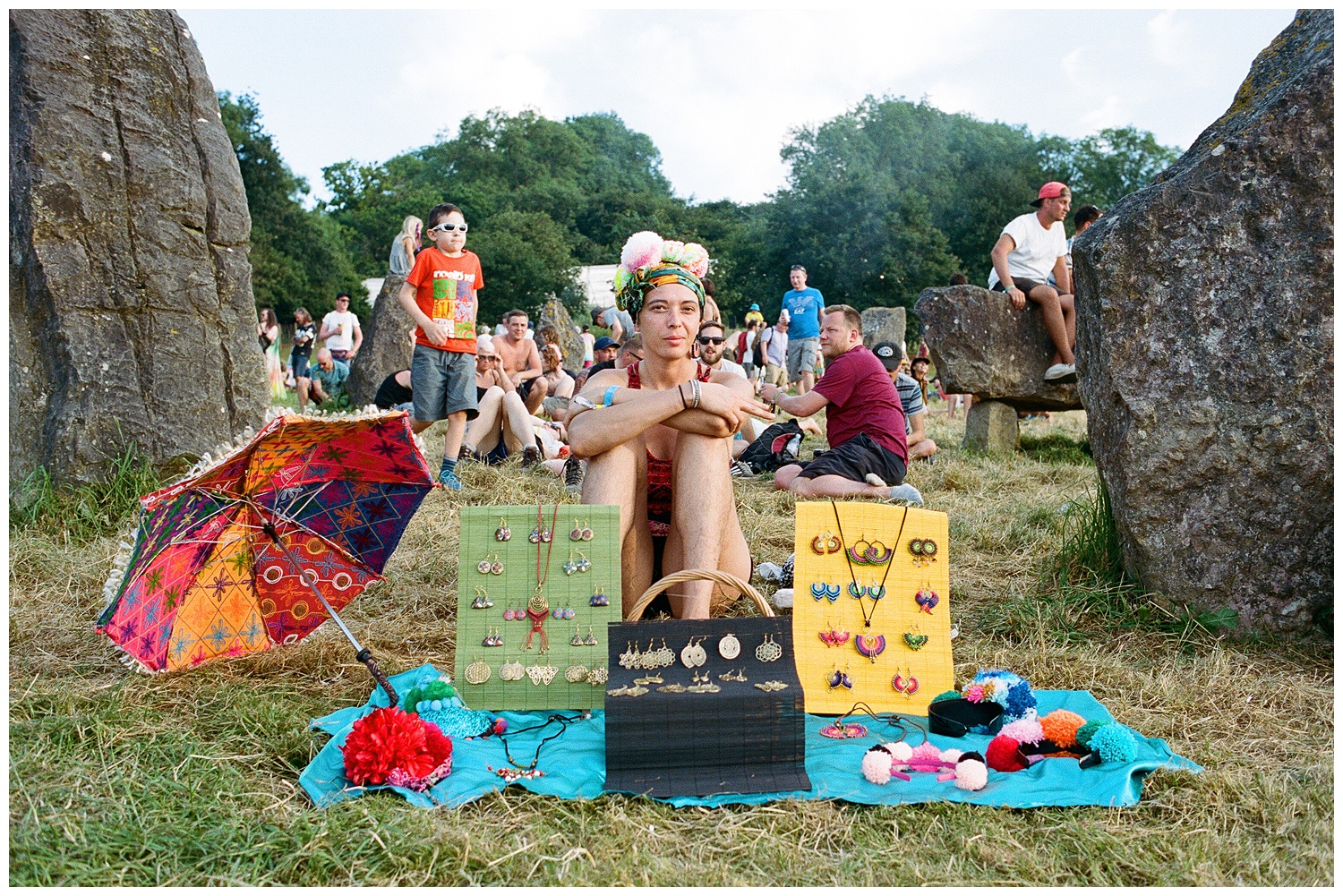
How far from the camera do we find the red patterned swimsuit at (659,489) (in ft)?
11.1

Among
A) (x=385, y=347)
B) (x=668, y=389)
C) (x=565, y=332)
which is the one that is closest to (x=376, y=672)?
(x=668, y=389)

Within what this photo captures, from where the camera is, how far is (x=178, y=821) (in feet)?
7.04

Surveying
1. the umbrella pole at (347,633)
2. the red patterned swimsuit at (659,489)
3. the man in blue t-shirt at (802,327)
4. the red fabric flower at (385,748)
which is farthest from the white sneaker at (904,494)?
the man in blue t-shirt at (802,327)

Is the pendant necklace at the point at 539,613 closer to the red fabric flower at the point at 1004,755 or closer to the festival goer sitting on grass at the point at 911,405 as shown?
the red fabric flower at the point at 1004,755

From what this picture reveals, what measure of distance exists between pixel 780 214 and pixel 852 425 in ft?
108

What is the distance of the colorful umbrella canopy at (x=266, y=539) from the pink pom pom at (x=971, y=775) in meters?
1.68

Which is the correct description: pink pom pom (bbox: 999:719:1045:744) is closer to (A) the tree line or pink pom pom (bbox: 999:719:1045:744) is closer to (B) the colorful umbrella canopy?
(B) the colorful umbrella canopy

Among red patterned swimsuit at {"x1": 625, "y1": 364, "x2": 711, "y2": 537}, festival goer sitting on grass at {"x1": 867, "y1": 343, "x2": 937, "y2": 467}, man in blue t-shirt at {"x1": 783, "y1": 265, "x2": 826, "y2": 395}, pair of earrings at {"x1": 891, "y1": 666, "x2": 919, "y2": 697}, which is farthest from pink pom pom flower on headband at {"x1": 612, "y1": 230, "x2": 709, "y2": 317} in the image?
man in blue t-shirt at {"x1": 783, "y1": 265, "x2": 826, "y2": 395}

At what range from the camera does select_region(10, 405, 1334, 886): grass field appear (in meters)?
2.02

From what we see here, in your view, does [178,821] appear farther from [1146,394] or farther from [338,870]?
[1146,394]

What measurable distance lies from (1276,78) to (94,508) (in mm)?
5259

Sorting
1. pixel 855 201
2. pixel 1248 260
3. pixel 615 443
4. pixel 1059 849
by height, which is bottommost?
pixel 1059 849

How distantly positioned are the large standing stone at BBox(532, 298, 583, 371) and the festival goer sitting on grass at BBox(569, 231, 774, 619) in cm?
1130

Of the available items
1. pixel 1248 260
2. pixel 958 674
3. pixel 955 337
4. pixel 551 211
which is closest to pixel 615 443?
pixel 958 674
